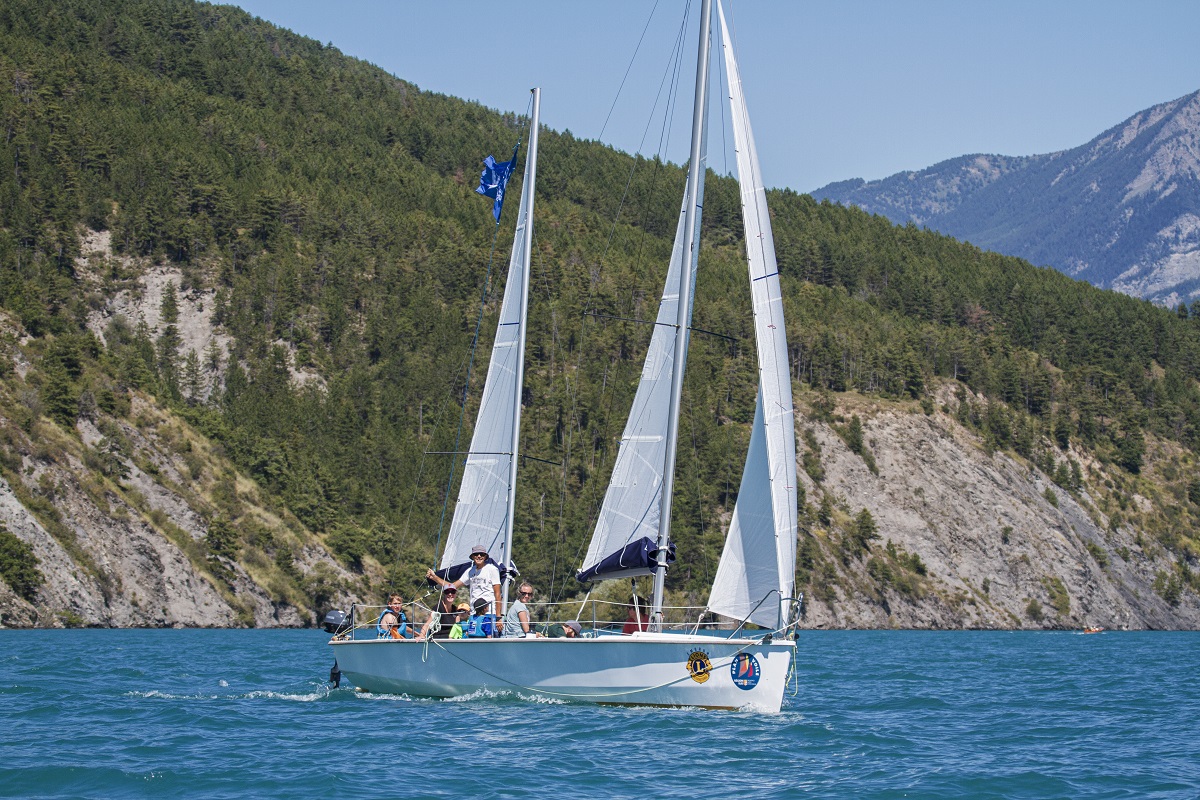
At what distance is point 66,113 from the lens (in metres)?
135

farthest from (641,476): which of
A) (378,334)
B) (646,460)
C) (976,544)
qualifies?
(378,334)

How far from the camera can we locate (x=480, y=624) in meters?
28.7

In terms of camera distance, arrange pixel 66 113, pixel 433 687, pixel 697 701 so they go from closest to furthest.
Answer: pixel 697 701
pixel 433 687
pixel 66 113

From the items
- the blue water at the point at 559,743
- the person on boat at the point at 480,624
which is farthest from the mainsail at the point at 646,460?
the blue water at the point at 559,743

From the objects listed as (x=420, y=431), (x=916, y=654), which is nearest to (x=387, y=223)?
(x=420, y=431)

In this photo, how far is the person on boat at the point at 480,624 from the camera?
28.5 m

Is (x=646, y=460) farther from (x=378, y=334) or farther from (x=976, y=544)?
(x=378, y=334)

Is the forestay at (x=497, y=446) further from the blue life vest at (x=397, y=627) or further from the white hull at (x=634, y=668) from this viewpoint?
the white hull at (x=634, y=668)

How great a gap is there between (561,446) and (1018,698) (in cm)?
8977

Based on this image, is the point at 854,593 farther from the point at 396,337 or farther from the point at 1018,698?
the point at 1018,698

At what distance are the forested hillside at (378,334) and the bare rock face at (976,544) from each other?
204 cm

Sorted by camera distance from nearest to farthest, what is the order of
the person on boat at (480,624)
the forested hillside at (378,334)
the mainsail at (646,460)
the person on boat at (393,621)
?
the mainsail at (646,460)
the person on boat at (480,624)
the person on boat at (393,621)
the forested hillside at (378,334)

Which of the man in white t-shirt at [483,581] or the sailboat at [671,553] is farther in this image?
the man in white t-shirt at [483,581]

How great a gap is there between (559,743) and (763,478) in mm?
6408
